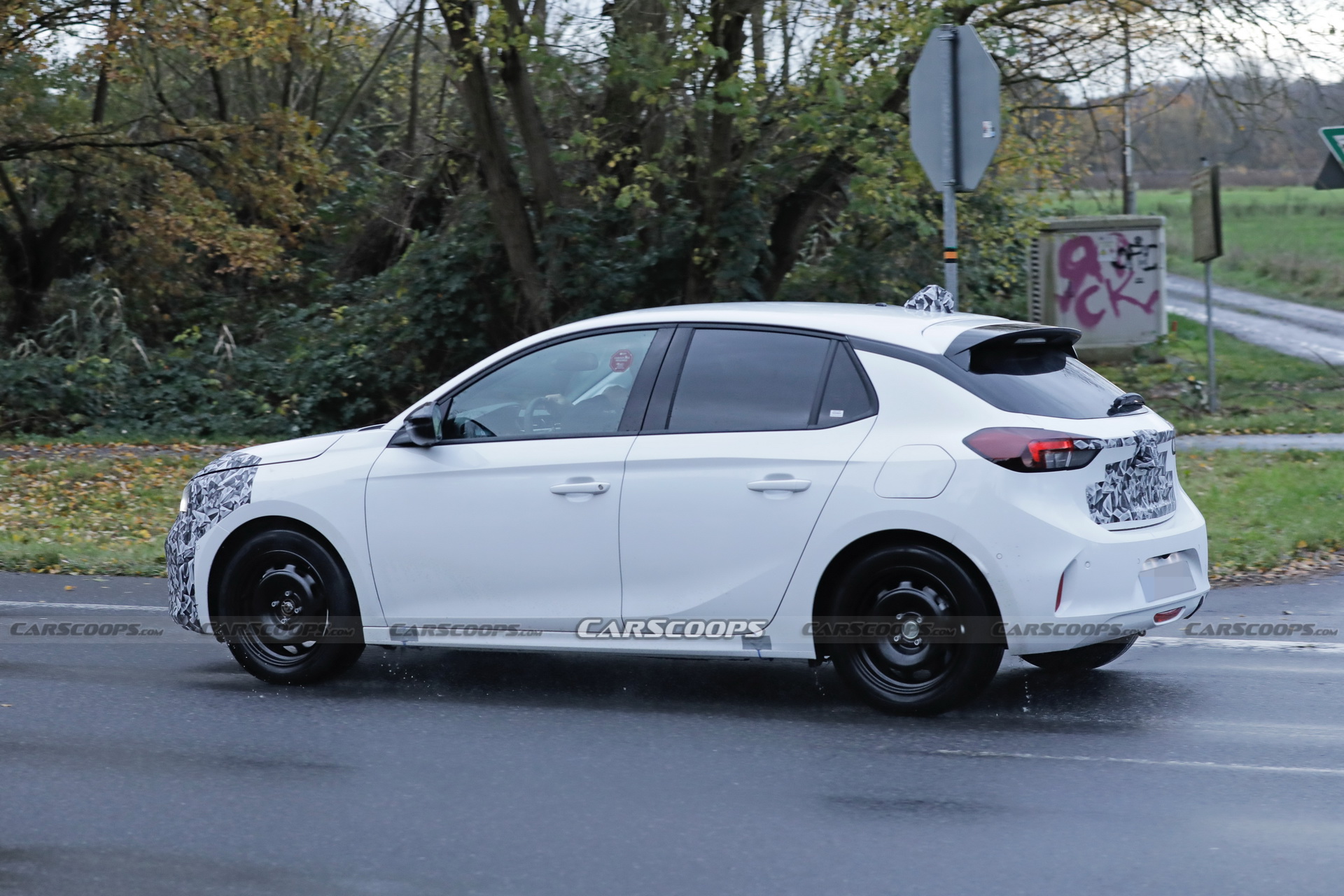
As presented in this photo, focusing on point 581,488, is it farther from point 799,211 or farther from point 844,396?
point 799,211

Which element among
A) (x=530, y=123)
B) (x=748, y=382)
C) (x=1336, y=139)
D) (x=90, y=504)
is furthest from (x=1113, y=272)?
(x=748, y=382)

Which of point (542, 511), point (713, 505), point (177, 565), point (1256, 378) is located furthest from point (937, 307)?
point (1256, 378)

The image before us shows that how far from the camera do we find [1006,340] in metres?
6.10

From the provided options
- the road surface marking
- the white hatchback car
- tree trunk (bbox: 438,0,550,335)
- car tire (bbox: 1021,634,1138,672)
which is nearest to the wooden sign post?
tree trunk (bbox: 438,0,550,335)

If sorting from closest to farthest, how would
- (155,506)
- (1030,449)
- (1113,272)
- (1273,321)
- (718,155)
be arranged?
1. (1030,449)
2. (155,506)
3. (718,155)
4. (1113,272)
5. (1273,321)

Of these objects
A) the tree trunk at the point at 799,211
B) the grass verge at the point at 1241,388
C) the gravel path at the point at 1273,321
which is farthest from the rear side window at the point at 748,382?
the gravel path at the point at 1273,321

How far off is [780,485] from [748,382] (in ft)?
1.72

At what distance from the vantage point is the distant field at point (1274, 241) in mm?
37781

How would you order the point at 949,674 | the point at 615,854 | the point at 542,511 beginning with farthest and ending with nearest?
1. the point at 542,511
2. the point at 949,674
3. the point at 615,854

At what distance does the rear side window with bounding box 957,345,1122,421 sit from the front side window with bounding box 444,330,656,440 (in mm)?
1440

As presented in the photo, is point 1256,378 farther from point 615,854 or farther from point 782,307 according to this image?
point 615,854

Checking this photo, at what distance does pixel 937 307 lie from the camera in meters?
6.93

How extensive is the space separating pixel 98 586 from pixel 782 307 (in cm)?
548

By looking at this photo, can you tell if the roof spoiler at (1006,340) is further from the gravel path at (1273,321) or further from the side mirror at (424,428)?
the gravel path at (1273,321)
